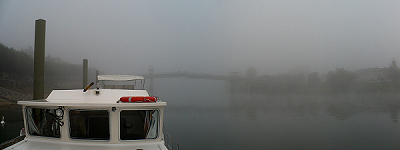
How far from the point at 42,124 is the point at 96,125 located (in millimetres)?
1135

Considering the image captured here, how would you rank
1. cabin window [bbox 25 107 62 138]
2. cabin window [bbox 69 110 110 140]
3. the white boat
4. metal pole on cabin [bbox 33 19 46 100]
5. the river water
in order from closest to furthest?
the white boat
cabin window [bbox 69 110 110 140]
cabin window [bbox 25 107 62 138]
metal pole on cabin [bbox 33 19 46 100]
the river water

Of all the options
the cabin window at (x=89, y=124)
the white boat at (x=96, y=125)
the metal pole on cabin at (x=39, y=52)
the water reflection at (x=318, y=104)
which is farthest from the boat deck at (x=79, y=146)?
the water reflection at (x=318, y=104)

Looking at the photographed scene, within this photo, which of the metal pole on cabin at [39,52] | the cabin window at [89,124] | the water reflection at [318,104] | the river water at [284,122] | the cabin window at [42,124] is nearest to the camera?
the cabin window at [89,124]

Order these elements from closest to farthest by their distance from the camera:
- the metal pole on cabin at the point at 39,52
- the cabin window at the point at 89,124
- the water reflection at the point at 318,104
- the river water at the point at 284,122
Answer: the cabin window at the point at 89,124 < the metal pole on cabin at the point at 39,52 < the river water at the point at 284,122 < the water reflection at the point at 318,104

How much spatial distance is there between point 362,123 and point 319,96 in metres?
21.3

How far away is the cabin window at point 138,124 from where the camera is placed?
4.65m

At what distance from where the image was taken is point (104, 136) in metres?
4.71

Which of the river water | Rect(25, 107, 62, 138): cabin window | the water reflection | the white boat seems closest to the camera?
the white boat

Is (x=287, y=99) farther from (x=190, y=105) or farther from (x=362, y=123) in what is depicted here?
(x=190, y=105)

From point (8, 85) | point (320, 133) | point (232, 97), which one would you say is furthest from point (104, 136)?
point (232, 97)

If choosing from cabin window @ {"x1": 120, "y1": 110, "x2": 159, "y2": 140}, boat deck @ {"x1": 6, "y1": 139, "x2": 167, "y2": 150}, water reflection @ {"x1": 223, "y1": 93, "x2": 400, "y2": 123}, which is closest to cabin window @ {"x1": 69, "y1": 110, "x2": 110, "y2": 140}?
boat deck @ {"x1": 6, "y1": 139, "x2": 167, "y2": 150}

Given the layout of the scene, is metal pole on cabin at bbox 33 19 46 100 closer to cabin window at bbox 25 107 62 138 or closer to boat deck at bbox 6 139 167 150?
cabin window at bbox 25 107 62 138

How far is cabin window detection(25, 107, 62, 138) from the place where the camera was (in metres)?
4.74

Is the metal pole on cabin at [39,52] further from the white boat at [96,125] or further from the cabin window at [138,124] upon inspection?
the cabin window at [138,124]
